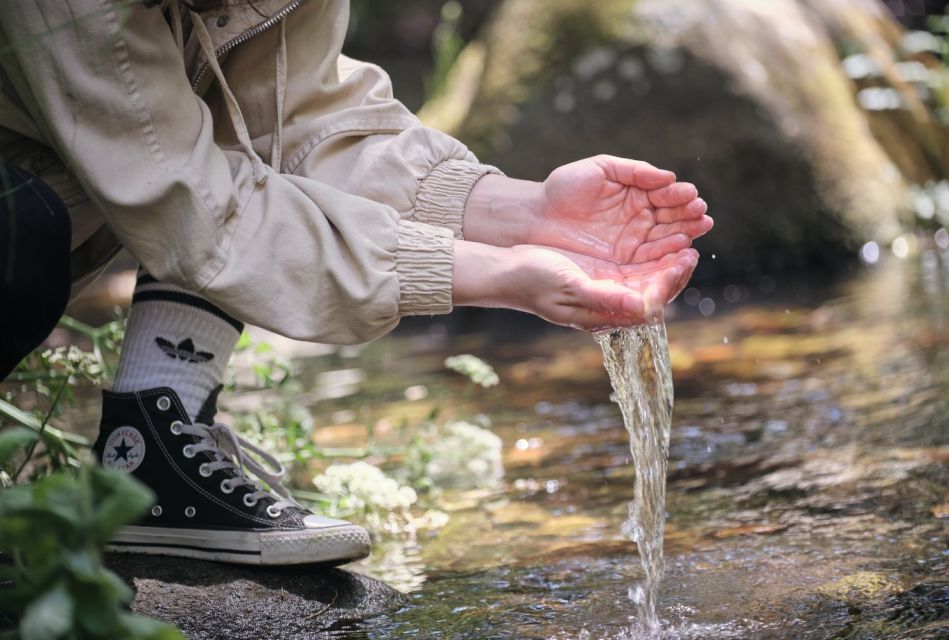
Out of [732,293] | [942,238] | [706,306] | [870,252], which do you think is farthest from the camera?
[942,238]

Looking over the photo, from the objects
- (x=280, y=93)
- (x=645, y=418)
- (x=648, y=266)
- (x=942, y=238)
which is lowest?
(x=942, y=238)

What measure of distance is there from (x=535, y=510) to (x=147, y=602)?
0.94m

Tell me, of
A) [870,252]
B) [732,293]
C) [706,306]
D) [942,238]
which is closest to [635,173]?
[706,306]

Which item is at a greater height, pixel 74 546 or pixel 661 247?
pixel 74 546

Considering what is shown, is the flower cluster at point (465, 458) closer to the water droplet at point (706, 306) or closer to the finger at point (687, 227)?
the finger at point (687, 227)

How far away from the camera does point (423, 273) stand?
1.73 meters

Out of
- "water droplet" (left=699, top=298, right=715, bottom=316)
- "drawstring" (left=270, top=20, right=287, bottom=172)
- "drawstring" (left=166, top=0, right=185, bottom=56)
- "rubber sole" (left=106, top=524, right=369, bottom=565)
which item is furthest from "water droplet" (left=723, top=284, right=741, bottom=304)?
"drawstring" (left=166, top=0, right=185, bottom=56)

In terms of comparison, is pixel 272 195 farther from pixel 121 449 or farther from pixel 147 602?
pixel 147 602

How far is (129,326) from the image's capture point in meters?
1.94

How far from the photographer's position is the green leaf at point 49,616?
94 centimetres

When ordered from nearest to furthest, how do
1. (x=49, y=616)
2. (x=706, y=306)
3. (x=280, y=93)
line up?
(x=49, y=616)
(x=280, y=93)
(x=706, y=306)

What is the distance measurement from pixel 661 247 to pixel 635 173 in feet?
0.42

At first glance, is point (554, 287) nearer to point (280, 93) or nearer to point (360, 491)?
point (280, 93)

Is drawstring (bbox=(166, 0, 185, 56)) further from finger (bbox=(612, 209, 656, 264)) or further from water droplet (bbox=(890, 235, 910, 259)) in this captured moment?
water droplet (bbox=(890, 235, 910, 259))
